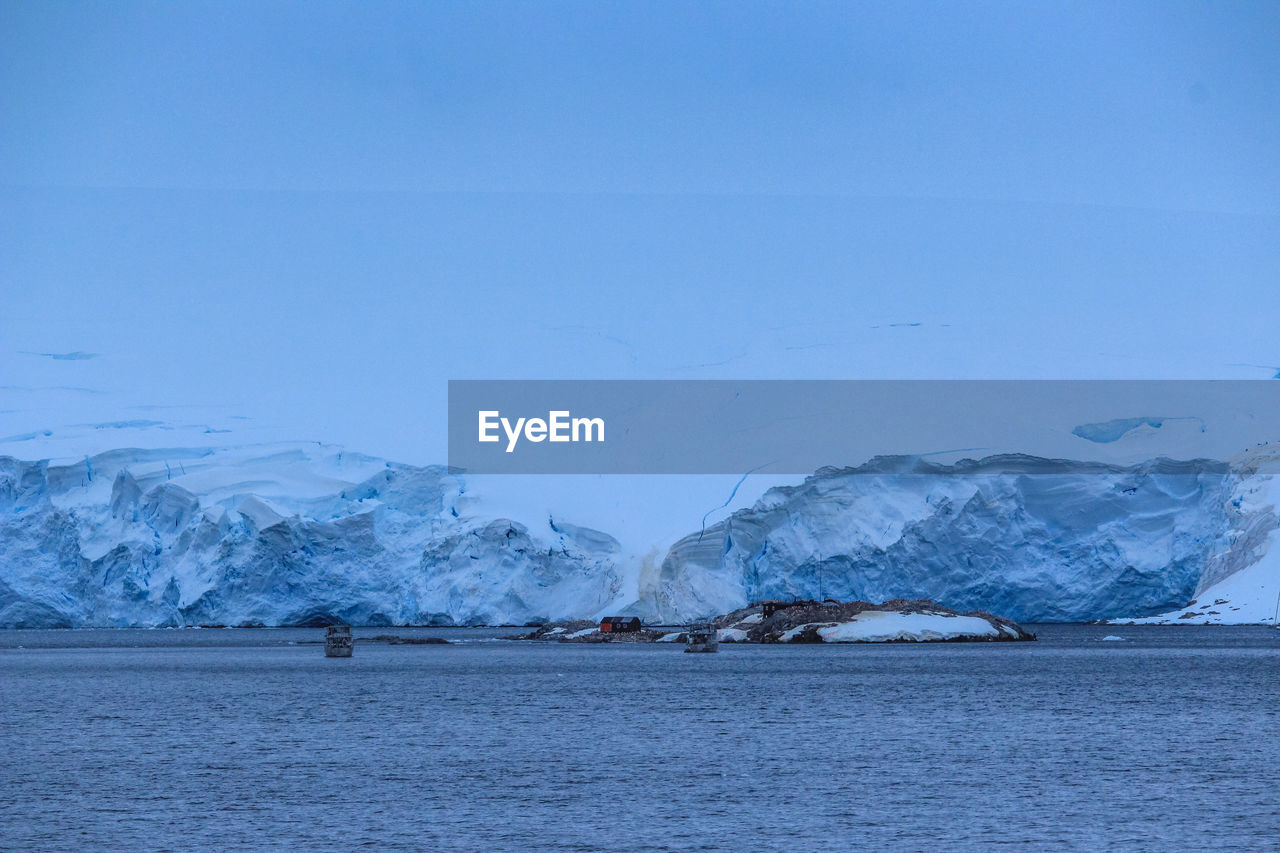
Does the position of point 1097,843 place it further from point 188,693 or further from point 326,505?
point 326,505

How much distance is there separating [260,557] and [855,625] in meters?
37.8

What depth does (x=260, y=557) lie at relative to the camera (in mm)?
92188

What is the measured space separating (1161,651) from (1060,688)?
30.9m

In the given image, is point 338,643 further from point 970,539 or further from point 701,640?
point 970,539

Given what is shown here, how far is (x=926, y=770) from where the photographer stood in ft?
82.3

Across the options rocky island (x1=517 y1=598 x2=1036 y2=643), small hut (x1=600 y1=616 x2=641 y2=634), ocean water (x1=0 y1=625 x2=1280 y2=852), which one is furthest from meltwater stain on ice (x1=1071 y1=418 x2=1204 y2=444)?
ocean water (x1=0 y1=625 x2=1280 y2=852)

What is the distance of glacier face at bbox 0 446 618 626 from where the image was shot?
302 ft

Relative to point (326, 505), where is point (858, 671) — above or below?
below

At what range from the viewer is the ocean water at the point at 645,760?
18344 mm

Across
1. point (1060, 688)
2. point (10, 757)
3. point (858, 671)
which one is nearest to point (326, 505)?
point (858, 671)

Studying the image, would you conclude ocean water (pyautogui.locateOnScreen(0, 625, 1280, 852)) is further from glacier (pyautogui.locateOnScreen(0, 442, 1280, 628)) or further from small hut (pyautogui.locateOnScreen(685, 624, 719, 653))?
glacier (pyautogui.locateOnScreen(0, 442, 1280, 628))

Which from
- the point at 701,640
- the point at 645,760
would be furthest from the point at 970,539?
Answer: the point at 645,760

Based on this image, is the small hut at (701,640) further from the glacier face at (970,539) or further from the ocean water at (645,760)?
the ocean water at (645,760)

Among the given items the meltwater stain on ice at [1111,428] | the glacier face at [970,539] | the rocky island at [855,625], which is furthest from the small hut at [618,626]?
the meltwater stain on ice at [1111,428]
